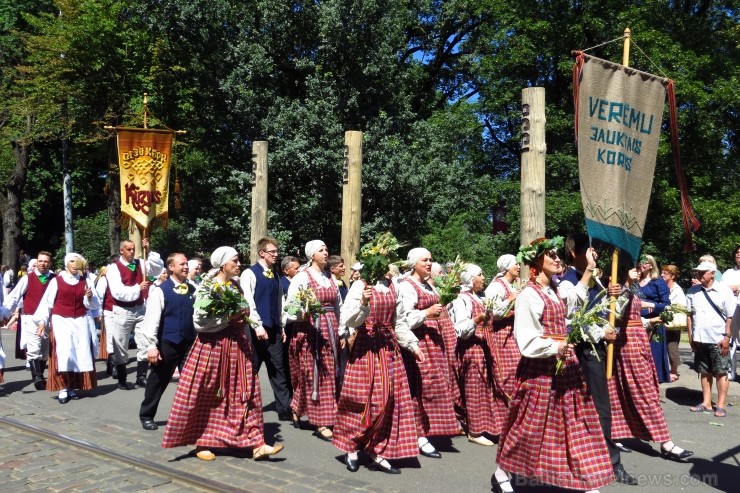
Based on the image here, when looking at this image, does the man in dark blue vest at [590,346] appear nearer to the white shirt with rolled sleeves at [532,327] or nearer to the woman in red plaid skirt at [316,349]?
the white shirt with rolled sleeves at [532,327]

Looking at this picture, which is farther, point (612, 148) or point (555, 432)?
point (612, 148)

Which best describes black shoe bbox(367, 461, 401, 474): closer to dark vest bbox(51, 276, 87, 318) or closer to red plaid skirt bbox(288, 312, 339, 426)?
red plaid skirt bbox(288, 312, 339, 426)

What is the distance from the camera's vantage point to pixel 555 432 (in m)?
5.33

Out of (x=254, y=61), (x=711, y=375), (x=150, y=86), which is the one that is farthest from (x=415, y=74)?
(x=711, y=375)

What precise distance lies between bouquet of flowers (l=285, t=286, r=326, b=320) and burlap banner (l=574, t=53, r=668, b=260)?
2878mm

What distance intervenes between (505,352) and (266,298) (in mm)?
2669

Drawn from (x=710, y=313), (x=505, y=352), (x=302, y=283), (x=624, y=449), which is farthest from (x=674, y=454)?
(x=302, y=283)

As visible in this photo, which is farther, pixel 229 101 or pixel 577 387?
pixel 229 101

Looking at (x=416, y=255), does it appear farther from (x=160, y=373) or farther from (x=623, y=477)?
(x=160, y=373)

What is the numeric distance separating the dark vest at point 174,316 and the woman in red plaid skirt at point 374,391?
7.19ft

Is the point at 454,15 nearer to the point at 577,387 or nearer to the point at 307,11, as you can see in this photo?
the point at 307,11

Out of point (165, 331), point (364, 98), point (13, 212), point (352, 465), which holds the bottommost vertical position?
point (352, 465)

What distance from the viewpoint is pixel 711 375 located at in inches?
355

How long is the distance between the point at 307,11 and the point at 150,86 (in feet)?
21.4
